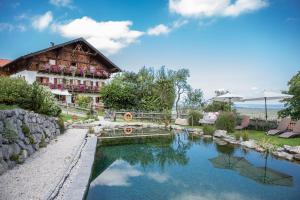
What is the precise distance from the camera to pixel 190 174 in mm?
8531

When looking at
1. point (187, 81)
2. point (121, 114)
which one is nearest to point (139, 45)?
point (187, 81)

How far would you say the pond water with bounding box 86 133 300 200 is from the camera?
6758 mm

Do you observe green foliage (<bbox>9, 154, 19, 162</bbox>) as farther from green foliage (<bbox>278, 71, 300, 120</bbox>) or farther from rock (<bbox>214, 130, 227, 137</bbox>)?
green foliage (<bbox>278, 71, 300, 120</bbox>)

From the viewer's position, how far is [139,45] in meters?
32.6

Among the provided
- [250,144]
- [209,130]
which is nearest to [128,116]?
[209,130]

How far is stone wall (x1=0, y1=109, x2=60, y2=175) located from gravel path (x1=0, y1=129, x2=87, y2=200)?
9.4 inches

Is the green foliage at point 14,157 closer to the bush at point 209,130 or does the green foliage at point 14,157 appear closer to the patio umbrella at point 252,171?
the patio umbrella at point 252,171

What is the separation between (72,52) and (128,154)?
25.4 metres

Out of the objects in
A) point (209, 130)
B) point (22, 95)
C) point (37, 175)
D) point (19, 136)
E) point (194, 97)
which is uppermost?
point (194, 97)

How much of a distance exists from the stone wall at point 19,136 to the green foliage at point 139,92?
15924 millimetres

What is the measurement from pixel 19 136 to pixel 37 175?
210cm

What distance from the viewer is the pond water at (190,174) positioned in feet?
22.2

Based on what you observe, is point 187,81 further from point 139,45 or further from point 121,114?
point 121,114

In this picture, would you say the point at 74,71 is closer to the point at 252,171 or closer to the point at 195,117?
the point at 195,117
